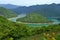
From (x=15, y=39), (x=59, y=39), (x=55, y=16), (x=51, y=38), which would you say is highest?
(x=51, y=38)

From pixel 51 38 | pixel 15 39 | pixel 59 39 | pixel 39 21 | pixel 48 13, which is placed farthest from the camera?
pixel 48 13

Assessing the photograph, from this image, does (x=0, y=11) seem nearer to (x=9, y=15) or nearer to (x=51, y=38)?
(x=9, y=15)

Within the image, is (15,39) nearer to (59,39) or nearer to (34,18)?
(59,39)

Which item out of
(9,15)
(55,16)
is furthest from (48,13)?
(9,15)

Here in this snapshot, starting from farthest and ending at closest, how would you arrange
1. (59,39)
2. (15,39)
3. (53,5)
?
(53,5) → (15,39) → (59,39)

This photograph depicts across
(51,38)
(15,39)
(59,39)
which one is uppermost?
(51,38)

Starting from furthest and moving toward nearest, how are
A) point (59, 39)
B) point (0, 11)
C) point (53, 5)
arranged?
1. point (53, 5)
2. point (0, 11)
3. point (59, 39)

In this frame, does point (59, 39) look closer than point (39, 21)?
Yes

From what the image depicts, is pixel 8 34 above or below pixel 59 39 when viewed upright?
below

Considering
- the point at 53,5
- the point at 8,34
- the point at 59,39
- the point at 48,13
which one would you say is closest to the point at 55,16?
the point at 48,13
